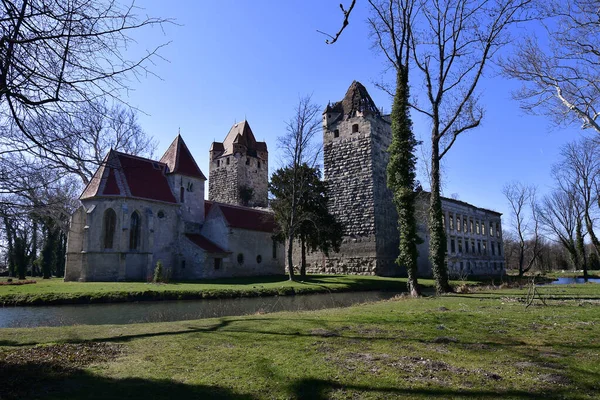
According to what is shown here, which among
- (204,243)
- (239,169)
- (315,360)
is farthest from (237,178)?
(315,360)

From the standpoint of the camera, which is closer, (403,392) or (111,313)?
(403,392)

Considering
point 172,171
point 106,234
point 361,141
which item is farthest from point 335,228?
point 106,234

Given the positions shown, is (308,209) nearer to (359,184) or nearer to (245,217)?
(359,184)

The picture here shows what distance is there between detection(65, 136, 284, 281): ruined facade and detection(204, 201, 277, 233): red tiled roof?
0.31ft

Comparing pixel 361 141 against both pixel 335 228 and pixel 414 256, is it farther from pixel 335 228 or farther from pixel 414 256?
pixel 414 256

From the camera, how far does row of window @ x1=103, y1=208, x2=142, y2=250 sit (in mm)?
29453

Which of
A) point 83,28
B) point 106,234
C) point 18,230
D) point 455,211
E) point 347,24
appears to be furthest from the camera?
point 455,211

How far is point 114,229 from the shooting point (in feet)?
96.9

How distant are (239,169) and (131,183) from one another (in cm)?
2210

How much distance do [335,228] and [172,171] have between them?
15103mm

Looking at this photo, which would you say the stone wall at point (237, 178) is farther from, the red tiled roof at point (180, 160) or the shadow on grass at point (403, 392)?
the shadow on grass at point (403, 392)

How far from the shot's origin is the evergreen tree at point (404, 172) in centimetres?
1709

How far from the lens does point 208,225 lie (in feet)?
118

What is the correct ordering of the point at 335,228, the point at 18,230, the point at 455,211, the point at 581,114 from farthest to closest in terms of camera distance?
the point at 455,211
the point at 335,228
the point at 581,114
the point at 18,230
